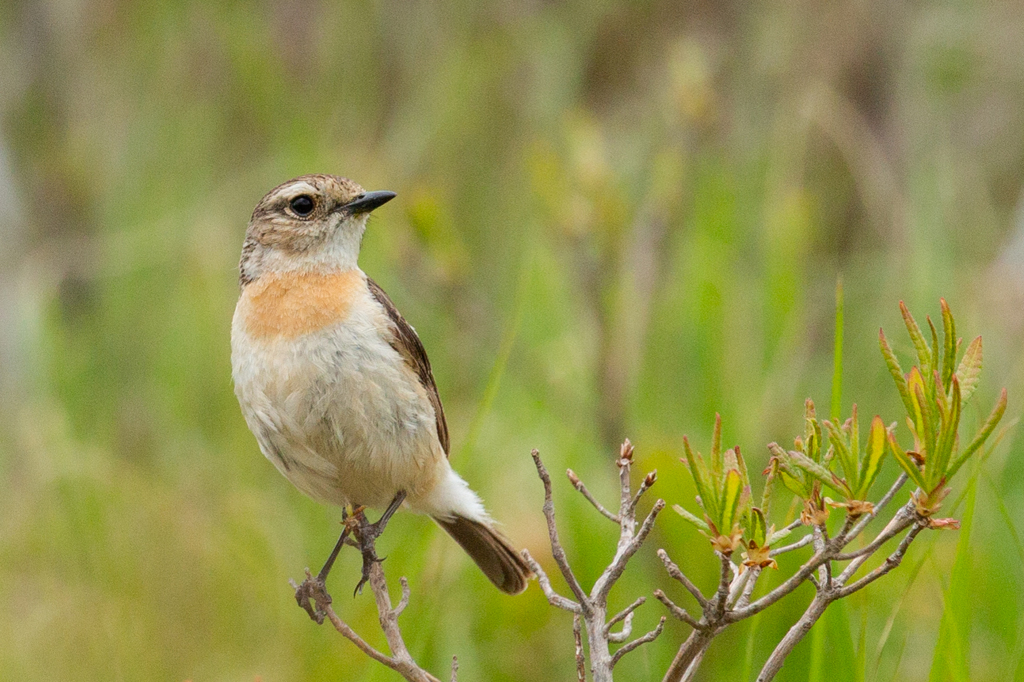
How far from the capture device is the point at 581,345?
486 cm

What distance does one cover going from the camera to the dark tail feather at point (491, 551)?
3455 mm

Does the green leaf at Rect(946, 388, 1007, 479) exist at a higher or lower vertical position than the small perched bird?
lower

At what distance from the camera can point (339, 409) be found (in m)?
2.89

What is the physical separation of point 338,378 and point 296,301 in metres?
Result: 0.31

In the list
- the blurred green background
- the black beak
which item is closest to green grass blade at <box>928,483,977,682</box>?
the blurred green background

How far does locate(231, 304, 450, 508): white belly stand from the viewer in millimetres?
2852

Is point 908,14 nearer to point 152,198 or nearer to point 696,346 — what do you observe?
point 696,346

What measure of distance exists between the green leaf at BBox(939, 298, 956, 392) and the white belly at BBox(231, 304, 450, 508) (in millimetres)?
1653

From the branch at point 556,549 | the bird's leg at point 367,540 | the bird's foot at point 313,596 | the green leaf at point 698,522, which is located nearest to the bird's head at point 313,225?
the bird's leg at point 367,540

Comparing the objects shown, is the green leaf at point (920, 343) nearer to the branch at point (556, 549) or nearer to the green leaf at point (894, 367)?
the green leaf at point (894, 367)

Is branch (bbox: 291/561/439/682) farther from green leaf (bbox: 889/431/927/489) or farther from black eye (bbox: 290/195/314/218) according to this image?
black eye (bbox: 290/195/314/218)

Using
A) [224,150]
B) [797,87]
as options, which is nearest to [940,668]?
[797,87]

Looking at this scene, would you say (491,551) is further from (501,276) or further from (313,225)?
(501,276)

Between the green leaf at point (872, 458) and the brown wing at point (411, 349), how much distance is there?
1770 millimetres
